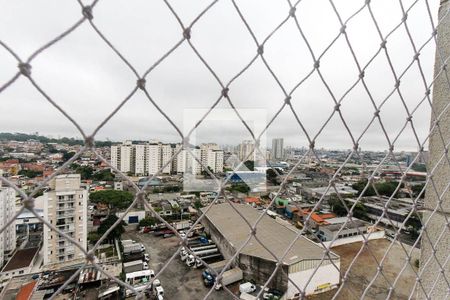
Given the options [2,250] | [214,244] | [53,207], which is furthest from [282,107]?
[214,244]

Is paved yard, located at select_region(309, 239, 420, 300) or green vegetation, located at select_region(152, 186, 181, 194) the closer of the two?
paved yard, located at select_region(309, 239, 420, 300)

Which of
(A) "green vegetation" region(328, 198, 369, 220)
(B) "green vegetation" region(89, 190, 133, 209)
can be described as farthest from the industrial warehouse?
(A) "green vegetation" region(328, 198, 369, 220)

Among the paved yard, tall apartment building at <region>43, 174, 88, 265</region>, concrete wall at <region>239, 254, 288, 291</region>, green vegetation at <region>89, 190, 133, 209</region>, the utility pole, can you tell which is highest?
the utility pole

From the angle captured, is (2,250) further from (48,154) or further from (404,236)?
(404,236)

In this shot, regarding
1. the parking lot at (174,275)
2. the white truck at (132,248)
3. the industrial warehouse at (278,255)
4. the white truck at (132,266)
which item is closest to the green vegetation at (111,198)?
the parking lot at (174,275)

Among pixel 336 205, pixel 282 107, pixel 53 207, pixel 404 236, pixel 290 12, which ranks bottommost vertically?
pixel 404 236

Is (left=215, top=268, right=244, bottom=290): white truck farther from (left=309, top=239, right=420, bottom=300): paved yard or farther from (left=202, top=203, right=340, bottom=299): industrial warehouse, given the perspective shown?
(left=309, top=239, right=420, bottom=300): paved yard
